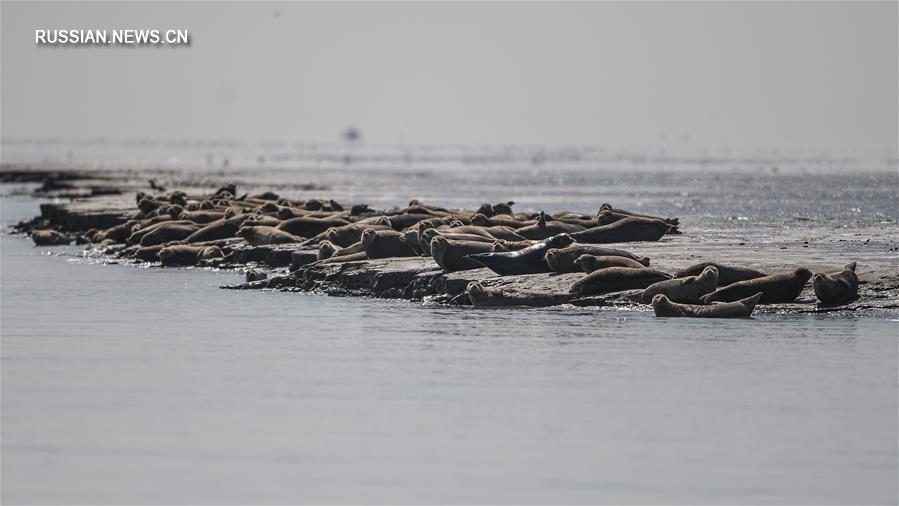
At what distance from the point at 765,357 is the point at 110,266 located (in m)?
16.2

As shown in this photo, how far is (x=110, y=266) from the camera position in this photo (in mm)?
28078

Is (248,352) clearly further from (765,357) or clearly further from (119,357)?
(765,357)

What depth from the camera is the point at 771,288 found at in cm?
1881

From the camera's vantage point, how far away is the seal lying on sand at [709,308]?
59.5ft

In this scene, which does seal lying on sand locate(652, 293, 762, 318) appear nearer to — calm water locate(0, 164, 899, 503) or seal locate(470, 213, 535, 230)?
calm water locate(0, 164, 899, 503)

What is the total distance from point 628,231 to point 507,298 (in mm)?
6476

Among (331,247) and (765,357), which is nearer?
(765,357)

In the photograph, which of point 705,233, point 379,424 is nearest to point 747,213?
point 705,233

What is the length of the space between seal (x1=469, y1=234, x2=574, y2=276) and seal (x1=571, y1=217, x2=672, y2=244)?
11.6 feet

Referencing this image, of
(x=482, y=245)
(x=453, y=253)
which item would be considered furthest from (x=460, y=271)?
(x=482, y=245)

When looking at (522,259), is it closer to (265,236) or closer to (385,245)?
(385,245)

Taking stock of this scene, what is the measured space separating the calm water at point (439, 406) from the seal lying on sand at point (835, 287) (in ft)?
1.93

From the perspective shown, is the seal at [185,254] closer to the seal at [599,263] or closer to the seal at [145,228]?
the seal at [145,228]

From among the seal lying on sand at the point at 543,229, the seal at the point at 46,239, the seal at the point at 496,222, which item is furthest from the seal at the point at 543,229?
the seal at the point at 46,239
